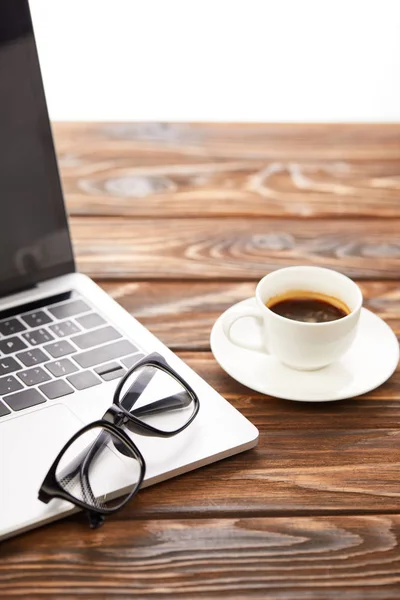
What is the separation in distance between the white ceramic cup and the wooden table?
0.05 m

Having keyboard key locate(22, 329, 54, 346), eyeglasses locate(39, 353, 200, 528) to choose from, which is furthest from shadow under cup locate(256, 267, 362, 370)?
keyboard key locate(22, 329, 54, 346)

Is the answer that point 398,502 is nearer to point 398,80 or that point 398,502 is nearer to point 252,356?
point 252,356

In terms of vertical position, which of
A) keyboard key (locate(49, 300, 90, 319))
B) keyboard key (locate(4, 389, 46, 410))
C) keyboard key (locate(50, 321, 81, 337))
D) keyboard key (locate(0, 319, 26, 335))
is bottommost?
keyboard key (locate(4, 389, 46, 410))

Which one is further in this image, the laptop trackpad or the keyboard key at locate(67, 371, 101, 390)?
the keyboard key at locate(67, 371, 101, 390)

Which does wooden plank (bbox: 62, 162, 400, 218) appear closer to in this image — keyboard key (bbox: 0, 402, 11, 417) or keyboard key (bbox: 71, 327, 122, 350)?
keyboard key (bbox: 71, 327, 122, 350)

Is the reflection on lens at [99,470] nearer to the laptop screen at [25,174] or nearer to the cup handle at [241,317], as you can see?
the cup handle at [241,317]

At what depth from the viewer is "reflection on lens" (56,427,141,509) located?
25.1 inches

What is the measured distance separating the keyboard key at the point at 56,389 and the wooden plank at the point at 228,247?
9.4 inches

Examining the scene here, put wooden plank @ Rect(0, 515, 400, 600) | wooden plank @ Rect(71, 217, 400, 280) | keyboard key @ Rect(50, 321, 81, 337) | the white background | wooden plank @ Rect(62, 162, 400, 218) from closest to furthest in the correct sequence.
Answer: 1. wooden plank @ Rect(0, 515, 400, 600)
2. keyboard key @ Rect(50, 321, 81, 337)
3. wooden plank @ Rect(71, 217, 400, 280)
4. wooden plank @ Rect(62, 162, 400, 218)
5. the white background

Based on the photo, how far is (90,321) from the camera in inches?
33.0

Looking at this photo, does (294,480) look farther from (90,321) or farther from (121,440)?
(90,321)

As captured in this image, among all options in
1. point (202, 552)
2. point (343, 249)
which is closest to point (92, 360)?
point (202, 552)

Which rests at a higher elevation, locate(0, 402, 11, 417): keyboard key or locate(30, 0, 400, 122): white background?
locate(0, 402, 11, 417): keyboard key

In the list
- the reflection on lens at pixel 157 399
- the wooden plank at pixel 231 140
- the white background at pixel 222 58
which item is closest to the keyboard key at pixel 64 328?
the reflection on lens at pixel 157 399
